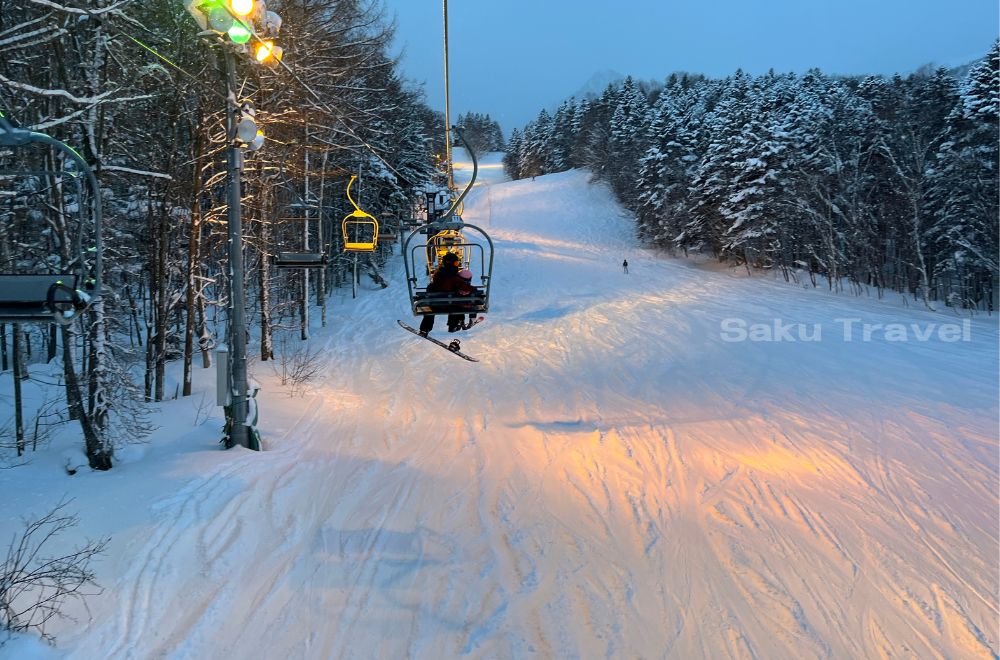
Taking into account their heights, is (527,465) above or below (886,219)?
below

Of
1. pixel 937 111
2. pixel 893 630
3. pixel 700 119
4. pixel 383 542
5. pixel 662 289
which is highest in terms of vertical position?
pixel 700 119

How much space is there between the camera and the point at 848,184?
34719 mm

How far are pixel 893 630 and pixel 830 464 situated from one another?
14.8 feet

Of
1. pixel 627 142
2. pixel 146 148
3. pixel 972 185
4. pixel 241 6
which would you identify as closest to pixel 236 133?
pixel 241 6

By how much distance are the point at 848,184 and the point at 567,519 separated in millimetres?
36982

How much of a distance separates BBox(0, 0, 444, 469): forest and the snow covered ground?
1691mm

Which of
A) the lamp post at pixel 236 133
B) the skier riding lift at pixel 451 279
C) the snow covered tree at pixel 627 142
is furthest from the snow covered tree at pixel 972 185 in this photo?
the lamp post at pixel 236 133

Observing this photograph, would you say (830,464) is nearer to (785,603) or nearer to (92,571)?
(785,603)

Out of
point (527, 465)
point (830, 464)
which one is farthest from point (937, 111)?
point (527, 465)

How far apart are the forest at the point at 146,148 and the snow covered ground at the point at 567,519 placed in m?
1.69

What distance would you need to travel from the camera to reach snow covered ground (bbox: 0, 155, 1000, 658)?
15.6 feet

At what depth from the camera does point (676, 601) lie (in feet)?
17.8

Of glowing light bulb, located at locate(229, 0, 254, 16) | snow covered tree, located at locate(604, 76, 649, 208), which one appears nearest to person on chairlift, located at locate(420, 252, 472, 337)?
glowing light bulb, located at locate(229, 0, 254, 16)

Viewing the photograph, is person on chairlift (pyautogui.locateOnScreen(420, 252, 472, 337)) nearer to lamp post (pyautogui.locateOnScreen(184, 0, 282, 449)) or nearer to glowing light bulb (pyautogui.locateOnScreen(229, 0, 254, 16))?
lamp post (pyautogui.locateOnScreen(184, 0, 282, 449))
